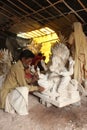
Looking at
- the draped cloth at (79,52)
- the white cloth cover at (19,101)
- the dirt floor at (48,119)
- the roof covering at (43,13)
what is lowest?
the dirt floor at (48,119)

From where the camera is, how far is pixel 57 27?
4348 millimetres

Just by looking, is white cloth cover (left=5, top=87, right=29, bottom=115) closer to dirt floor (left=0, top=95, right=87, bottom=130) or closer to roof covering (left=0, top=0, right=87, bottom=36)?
dirt floor (left=0, top=95, right=87, bottom=130)

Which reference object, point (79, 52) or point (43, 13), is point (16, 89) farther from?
point (43, 13)

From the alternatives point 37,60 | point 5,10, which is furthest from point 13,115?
point 5,10

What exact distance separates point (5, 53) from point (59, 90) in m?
2.41

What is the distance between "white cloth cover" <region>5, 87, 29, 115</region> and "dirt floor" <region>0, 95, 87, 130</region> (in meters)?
0.08

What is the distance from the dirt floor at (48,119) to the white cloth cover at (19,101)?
8 cm

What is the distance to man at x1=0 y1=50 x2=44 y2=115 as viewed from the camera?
2422 mm

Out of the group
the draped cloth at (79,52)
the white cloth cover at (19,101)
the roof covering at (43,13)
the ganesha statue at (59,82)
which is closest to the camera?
the white cloth cover at (19,101)

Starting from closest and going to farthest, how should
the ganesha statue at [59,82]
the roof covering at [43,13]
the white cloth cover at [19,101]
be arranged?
the white cloth cover at [19,101] → the ganesha statue at [59,82] → the roof covering at [43,13]

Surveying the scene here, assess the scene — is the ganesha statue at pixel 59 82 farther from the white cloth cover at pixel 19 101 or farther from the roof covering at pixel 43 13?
the roof covering at pixel 43 13

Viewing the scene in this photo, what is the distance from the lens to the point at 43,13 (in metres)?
3.86

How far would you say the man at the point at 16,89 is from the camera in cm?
242

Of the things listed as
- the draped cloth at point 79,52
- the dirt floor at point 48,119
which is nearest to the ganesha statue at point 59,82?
the dirt floor at point 48,119
